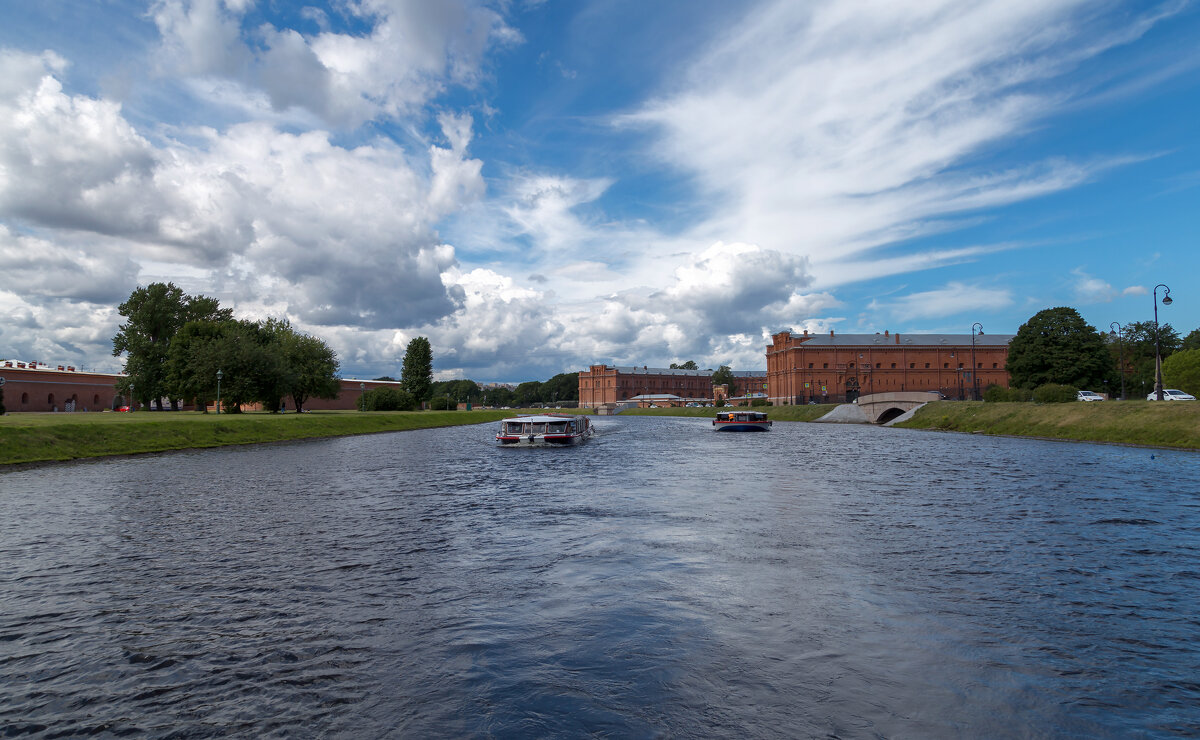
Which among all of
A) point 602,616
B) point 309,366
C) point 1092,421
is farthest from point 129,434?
point 1092,421

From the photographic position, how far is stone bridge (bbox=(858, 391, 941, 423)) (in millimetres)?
80000

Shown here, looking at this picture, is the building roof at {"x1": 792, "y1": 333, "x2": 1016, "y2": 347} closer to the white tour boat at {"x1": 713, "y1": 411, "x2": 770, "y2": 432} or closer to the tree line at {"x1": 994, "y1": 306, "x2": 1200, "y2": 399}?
the tree line at {"x1": 994, "y1": 306, "x2": 1200, "y2": 399}

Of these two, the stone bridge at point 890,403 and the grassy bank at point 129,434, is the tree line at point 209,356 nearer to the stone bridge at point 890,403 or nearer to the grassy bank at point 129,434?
the grassy bank at point 129,434

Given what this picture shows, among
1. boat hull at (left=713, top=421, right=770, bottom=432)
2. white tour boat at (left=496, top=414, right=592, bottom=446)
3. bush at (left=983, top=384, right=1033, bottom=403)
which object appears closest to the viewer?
white tour boat at (left=496, top=414, right=592, bottom=446)

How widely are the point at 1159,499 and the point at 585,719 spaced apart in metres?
21.8

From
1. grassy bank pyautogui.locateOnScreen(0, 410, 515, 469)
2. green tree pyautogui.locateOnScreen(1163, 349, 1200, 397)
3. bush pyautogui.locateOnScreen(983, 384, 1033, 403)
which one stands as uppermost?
green tree pyautogui.locateOnScreen(1163, 349, 1200, 397)

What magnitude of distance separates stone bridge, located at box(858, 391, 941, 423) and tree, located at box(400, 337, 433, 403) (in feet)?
240

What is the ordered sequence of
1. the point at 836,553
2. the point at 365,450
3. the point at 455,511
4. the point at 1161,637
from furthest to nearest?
1. the point at 365,450
2. the point at 455,511
3. the point at 836,553
4. the point at 1161,637

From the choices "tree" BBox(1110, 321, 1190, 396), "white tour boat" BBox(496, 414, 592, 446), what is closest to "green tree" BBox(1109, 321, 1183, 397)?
"tree" BBox(1110, 321, 1190, 396)

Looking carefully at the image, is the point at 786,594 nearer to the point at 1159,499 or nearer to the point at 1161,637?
the point at 1161,637

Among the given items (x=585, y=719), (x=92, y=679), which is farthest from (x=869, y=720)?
(x=92, y=679)

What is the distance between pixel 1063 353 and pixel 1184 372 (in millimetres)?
13529

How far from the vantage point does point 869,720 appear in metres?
6.13

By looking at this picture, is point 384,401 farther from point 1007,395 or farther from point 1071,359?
point 1071,359
